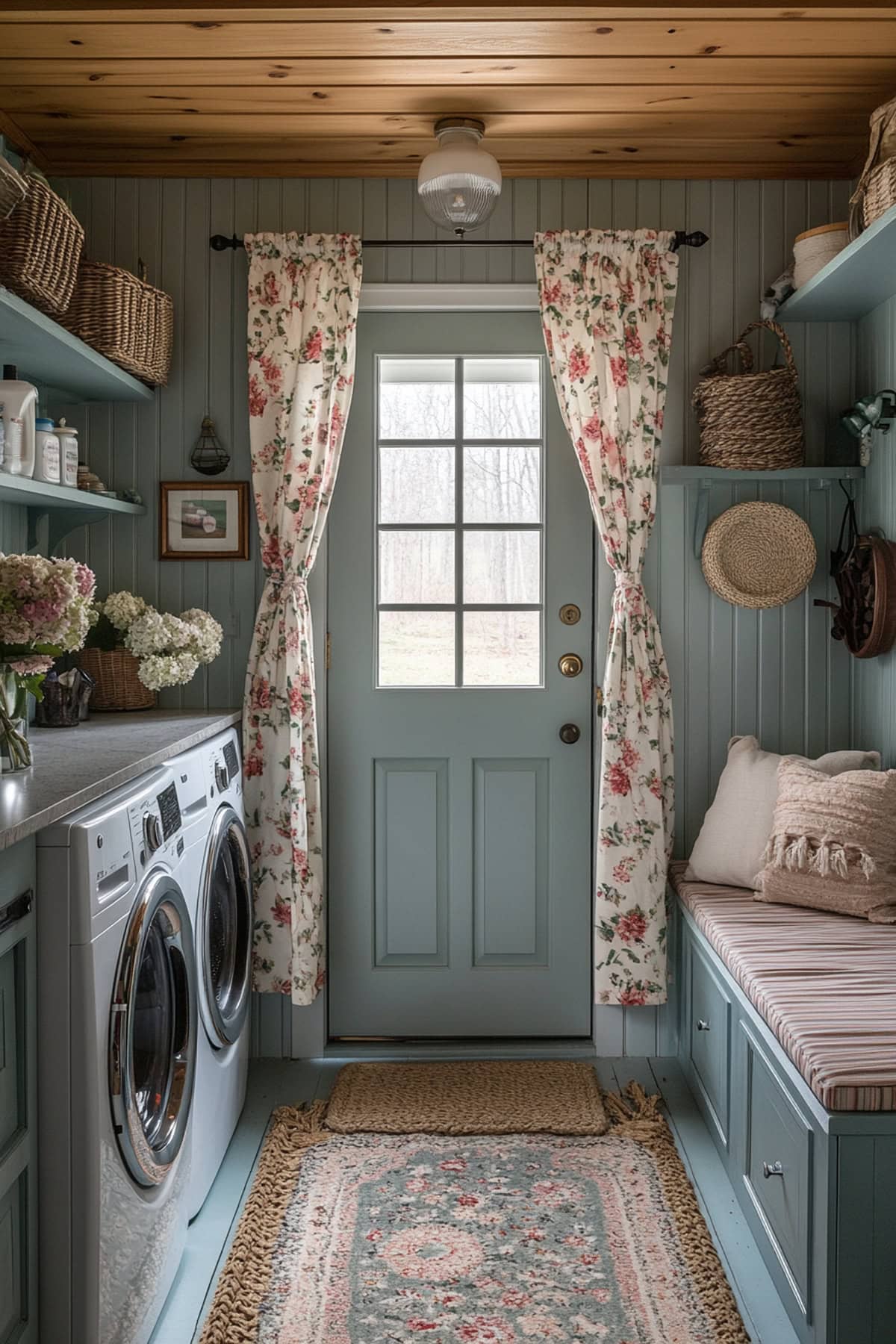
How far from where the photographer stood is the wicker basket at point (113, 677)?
291 cm

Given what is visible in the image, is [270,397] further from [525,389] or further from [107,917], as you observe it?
[107,917]

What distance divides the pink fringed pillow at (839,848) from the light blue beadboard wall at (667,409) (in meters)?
0.56

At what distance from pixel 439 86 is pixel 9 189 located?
3.45 feet

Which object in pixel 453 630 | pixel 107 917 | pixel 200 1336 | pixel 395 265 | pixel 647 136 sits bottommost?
pixel 200 1336

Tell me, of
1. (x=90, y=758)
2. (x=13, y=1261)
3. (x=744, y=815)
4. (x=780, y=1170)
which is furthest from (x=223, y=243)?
(x=780, y=1170)

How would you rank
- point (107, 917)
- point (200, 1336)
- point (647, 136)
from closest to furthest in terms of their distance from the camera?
point (107, 917) → point (200, 1336) → point (647, 136)

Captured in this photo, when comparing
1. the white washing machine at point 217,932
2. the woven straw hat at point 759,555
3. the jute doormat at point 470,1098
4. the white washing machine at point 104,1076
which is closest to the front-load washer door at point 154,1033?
the white washing machine at point 104,1076

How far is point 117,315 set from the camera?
8.94 feet

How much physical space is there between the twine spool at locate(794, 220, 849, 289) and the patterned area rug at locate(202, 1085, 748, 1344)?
2.21 metres

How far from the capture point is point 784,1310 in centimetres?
202

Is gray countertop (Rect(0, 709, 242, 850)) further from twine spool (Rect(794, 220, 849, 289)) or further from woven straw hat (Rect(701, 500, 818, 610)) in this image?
twine spool (Rect(794, 220, 849, 289))

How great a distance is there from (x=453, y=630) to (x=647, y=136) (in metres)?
1.40

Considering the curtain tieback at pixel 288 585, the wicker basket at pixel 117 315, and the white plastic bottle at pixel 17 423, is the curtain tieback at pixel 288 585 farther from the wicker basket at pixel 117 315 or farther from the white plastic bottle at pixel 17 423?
the white plastic bottle at pixel 17 423

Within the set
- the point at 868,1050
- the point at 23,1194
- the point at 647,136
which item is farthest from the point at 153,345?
the point at 868,1050
